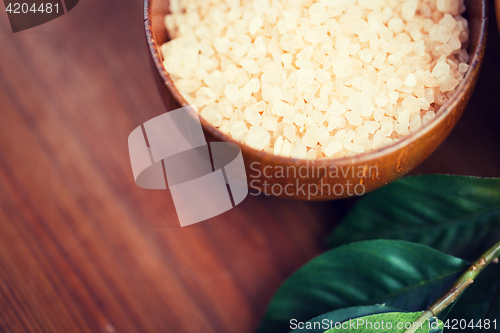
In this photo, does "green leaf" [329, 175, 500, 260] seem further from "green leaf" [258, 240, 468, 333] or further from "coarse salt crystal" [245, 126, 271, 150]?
"coarse salt crystal" [245, 126, 271, 150]

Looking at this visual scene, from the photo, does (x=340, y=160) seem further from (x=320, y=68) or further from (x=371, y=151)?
(x=320, y=68)

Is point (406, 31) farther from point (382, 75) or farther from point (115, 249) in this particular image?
point (115, 249)

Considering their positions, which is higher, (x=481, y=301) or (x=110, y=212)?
(x=110, y=212)

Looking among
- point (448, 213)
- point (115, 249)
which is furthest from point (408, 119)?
point (115, 249)

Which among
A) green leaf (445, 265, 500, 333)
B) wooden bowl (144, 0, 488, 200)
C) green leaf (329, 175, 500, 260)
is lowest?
green leaf (445, 265, 500, 333)

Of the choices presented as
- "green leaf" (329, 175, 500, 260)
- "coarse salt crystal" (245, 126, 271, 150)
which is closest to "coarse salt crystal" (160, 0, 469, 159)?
"coarse salt crystal" (245, 126, 271, 150)

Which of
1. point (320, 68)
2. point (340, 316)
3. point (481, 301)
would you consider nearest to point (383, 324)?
point (340, 316)
